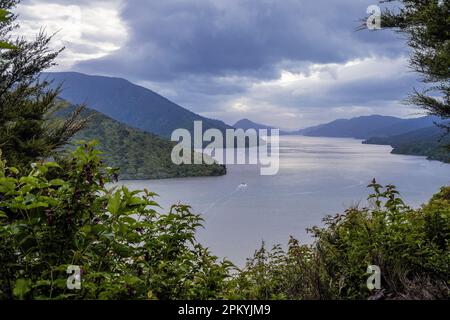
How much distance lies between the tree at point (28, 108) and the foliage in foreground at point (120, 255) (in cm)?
878

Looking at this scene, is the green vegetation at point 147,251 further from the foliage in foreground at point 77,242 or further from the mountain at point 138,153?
the mountain at point 138,153

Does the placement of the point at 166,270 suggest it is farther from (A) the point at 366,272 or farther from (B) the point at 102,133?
(B) the point at 102,133

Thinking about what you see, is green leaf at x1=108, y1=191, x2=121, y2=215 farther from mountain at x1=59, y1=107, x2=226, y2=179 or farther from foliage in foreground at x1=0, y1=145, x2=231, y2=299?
mountain at x1=59, y1=107, x2=226, y2=179

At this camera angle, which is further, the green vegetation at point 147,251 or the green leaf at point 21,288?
the green vegetation at point 147,251

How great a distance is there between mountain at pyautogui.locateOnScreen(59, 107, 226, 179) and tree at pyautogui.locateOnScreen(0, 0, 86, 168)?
208 ft

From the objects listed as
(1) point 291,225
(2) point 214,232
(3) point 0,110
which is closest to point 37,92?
(3) point 0,110

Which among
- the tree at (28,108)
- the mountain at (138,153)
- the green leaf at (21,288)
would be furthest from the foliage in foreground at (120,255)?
the mountain at (138,153)

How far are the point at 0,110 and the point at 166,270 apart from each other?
11360 mm

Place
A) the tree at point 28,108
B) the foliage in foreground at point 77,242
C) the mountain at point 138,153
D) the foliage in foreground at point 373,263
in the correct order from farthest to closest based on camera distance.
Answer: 1. the mountain at point 138,153
2. the tree at point 28,108
3. the foliage in foreground at point 373,263
4. the foliage in foreground at point 77,242

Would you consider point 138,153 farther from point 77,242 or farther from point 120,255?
point 77,242

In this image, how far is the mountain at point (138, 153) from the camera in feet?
274

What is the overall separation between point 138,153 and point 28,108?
3190 inches
